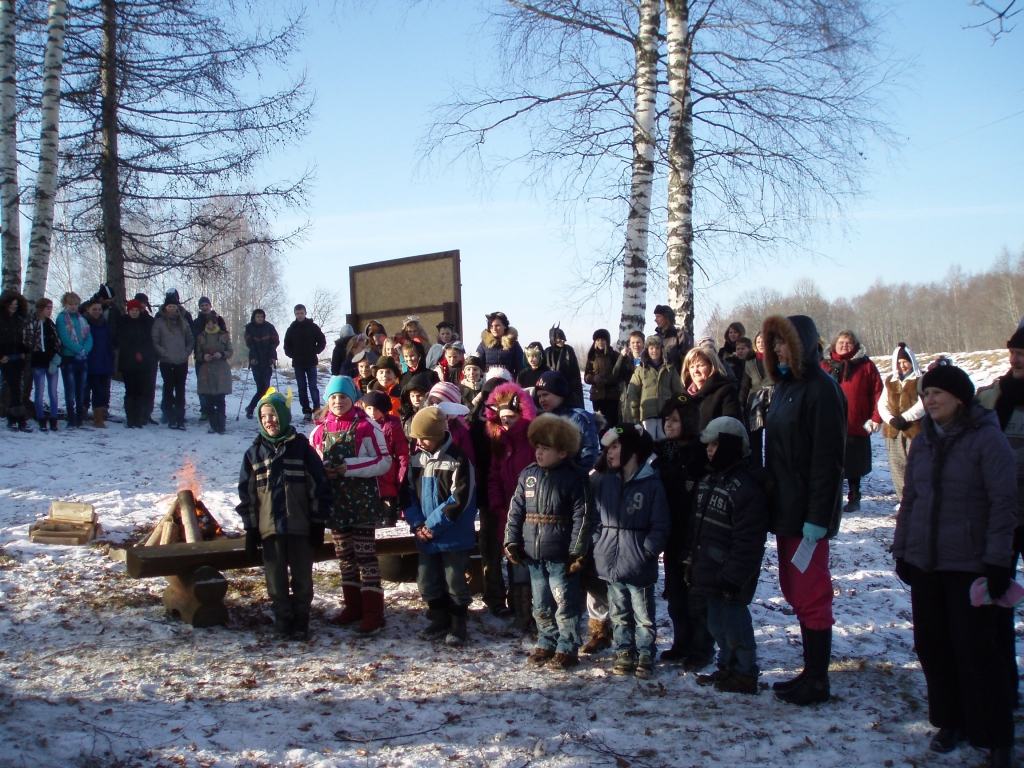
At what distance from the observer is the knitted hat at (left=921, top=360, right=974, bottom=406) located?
154 inches

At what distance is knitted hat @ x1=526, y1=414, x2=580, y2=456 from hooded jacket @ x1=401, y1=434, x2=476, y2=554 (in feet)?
2.26

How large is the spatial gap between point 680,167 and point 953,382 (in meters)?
Result: 7.46

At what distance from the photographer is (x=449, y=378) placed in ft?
27.1

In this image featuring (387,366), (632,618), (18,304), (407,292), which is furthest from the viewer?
(407,292)

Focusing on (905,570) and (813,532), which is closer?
(905,570)

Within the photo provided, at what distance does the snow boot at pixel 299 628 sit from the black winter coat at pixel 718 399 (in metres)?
3.20

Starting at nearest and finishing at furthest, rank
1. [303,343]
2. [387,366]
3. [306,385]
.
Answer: [387,366], [303,343], [306,385]

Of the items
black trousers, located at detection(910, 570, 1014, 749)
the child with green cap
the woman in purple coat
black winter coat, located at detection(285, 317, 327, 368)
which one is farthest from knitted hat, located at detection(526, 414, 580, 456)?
black winter coat, located at detection(285, 317, 327, 368)

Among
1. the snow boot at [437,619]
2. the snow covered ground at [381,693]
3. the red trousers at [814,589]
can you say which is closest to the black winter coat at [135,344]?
the snow covered ground at [381,693]

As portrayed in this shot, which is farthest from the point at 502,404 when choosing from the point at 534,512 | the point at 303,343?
the point at 303,343

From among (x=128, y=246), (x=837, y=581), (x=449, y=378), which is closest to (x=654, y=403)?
(x=449, y=378)

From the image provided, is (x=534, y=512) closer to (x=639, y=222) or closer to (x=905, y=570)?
(x=905, y=570)

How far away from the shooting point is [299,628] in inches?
219

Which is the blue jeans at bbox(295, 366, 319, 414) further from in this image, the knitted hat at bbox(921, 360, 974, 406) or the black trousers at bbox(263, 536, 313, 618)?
the knitted hat at bbox(921, 360, 974, 406)
